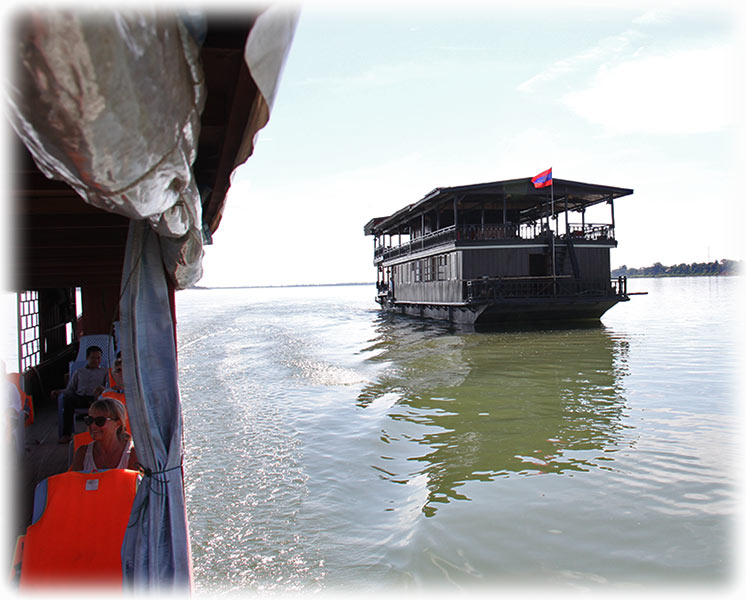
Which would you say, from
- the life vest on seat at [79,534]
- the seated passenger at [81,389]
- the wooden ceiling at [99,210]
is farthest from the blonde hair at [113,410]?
the seated passenger at [81,389]

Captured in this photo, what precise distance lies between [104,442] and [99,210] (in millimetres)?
1815

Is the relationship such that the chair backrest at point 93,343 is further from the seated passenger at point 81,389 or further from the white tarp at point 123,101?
the white tarp at point 123,101

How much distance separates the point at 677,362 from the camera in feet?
49.6

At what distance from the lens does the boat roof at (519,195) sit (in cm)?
2412

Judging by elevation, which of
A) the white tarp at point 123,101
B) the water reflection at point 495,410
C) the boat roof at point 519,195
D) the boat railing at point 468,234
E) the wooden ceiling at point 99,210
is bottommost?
the water reflection at point 495,410

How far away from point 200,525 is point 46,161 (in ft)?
16.4

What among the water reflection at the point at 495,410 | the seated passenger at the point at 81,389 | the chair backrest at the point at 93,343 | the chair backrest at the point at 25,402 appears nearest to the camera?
the water reflection at the point at 495,410

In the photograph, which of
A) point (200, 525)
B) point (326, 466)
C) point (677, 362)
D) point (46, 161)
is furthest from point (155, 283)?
point (677, 362)

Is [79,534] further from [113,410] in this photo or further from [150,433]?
[113,410]

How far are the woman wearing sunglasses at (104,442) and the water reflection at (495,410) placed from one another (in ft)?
10.7

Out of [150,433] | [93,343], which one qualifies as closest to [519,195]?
[93,343]

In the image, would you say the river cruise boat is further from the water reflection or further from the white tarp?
the white tarp

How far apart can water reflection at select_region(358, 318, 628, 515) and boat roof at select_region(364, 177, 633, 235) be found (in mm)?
8343

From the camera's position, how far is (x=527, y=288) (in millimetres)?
23625
